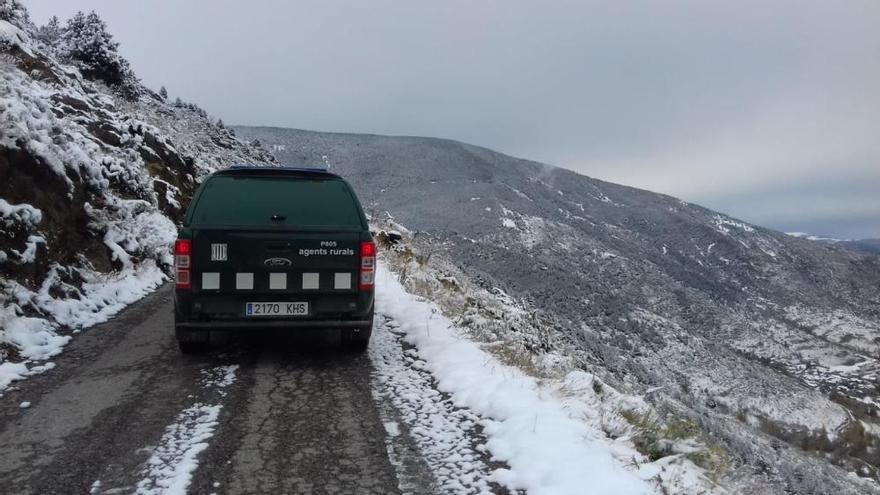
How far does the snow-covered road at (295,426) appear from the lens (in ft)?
10.5

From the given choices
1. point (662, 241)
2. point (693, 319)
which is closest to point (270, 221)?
point (693, 319)

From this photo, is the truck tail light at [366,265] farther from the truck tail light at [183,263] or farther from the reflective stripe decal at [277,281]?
the truck tail light at [183,263]

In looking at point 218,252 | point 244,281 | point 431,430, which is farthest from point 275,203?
point 431,430

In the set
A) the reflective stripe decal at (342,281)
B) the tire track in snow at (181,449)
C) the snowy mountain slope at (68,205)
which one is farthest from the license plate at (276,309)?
the snowy mountain slope at (68,205)

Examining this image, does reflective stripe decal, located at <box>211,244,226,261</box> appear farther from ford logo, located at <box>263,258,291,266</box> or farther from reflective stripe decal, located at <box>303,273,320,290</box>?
reflective stripe decal, located at <box>303,273,320,290</box>

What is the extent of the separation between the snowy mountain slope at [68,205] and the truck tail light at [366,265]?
342 centimetres

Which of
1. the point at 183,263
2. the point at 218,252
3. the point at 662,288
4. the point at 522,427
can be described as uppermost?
the point at 218,252

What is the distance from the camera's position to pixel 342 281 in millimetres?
5504

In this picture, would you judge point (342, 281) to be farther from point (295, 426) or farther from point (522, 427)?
point (522, 427)

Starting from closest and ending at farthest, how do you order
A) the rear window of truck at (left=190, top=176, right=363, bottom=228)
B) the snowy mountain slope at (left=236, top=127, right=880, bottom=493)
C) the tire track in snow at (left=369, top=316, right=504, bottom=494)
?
the tire track in snow at (left=369, top=316, right=504, bottom=494)
the rear window of truck at (left=190, top=176, right=363, bottom=228)
the snowy mountain slope at (left=236, top=127, right=880, bottom=493)

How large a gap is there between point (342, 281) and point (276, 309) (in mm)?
730

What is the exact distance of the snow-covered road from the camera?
321 centimetres

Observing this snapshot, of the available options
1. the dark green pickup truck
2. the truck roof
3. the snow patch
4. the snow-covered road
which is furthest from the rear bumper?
the truck roof

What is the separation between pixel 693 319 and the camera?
120 metres
